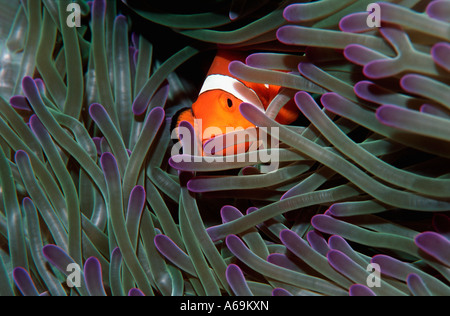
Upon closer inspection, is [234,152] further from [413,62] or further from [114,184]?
[413,62]

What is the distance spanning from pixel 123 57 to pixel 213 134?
44 centimetres

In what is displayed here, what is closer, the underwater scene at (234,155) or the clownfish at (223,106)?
the underwater scene at (234,155)

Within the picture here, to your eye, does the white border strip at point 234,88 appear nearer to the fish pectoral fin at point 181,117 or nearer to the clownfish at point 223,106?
the clownfish at point 223,106

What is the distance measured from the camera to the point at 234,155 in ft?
3.07

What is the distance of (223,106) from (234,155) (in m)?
0.23

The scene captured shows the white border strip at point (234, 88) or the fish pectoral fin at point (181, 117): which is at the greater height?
the white border strip at point (234, 88)

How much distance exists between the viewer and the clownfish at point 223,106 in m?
1.09

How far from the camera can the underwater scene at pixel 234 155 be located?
80cm

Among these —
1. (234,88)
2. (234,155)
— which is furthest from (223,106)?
(234,155)

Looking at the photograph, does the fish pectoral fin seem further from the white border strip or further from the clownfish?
the white border strip

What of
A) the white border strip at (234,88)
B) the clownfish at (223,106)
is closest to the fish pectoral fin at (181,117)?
the clownfish at (223,106)

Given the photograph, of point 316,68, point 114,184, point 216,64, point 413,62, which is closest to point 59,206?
point 114,184

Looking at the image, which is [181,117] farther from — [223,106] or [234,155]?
[234,155]

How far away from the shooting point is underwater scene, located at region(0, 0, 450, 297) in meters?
0.80
